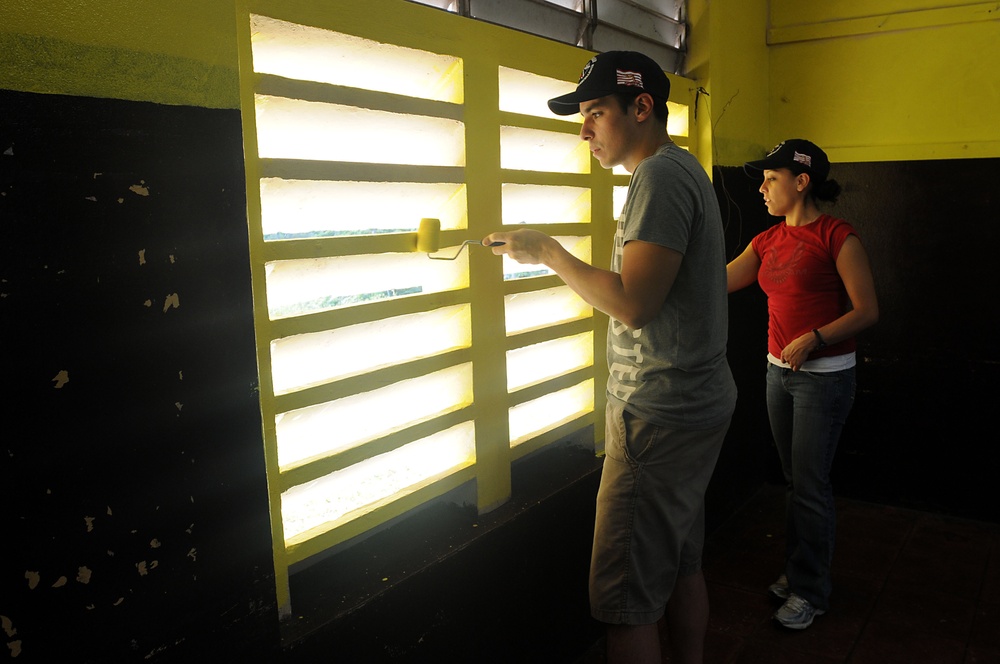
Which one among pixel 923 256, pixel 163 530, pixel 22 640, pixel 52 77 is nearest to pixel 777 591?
pixel 923 256

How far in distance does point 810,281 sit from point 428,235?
5.26 ft

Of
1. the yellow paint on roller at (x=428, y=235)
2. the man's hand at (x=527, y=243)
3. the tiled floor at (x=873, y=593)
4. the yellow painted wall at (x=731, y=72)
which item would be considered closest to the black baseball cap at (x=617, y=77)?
the man's hand at (x=527, y=243)

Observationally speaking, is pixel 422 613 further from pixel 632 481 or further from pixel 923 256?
pixel 923 256

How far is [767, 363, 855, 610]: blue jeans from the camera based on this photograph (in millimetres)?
2738

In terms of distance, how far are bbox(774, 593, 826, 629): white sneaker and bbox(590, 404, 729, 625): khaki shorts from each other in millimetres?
1214

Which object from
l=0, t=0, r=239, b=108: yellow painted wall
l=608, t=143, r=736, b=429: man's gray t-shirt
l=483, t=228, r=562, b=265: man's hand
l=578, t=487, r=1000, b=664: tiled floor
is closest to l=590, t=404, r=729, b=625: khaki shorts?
l=608, t=143, r=736, b=429: man's gray t-shirt

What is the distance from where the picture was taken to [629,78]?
5.87 ft

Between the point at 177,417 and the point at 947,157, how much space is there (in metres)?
3.68

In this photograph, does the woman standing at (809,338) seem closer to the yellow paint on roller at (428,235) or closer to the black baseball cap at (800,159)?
the black baseball cap at (800,159)

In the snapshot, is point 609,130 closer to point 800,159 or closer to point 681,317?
point 681,317

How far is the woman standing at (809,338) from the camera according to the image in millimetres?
2674

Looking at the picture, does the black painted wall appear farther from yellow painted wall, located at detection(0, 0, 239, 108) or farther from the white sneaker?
the white sneaker

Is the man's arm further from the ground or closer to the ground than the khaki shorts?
further from the ground

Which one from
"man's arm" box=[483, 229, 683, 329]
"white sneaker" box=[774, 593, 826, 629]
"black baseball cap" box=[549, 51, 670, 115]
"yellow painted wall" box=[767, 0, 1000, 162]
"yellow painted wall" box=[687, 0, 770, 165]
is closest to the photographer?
"man's arm" box=[483, 229, 683, 329]
